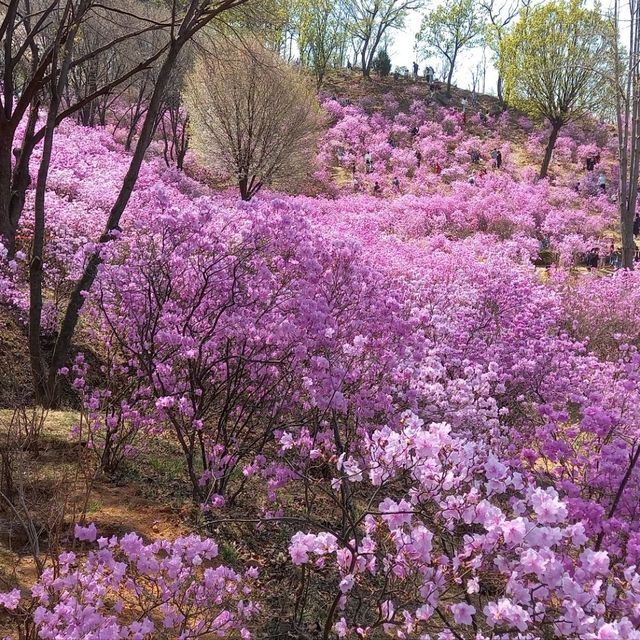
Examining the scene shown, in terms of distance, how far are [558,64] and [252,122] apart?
18799mm

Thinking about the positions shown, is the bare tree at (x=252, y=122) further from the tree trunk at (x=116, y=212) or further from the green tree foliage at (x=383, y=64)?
the green tree foliage at (x=383, y=64)

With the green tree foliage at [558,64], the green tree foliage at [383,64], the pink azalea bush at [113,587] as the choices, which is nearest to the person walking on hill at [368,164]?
the green tree foliage at [558,64]

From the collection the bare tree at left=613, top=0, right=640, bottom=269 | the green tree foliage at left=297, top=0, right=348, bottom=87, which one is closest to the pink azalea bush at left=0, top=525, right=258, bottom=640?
the bare tree at left=613, top=0, right=640, bottom=269

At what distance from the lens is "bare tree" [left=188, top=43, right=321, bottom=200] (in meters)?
19.9

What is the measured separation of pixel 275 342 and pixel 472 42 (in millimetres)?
55283

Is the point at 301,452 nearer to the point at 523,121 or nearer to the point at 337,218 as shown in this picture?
the point at 337,218

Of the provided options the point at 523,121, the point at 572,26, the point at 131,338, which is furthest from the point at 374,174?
the point at 131,338

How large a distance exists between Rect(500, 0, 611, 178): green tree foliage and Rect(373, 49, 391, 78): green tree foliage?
70.5ft

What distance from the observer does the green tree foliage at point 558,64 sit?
97.6 ft

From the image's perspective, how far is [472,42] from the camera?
5134 cm

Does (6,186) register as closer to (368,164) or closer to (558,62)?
(368,164)

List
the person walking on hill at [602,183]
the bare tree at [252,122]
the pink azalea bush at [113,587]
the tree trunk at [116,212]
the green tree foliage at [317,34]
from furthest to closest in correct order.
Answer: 1. the green tree foliage at [317,34]
2. the person walking on hill at [602,183]
3. the bare tree at [252,122]
4. the tree trunk at [116,212]
5. the pink azalea bush at [113,587]

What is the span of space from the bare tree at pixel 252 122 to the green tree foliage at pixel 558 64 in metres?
15.6

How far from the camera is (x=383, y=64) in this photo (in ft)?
171
